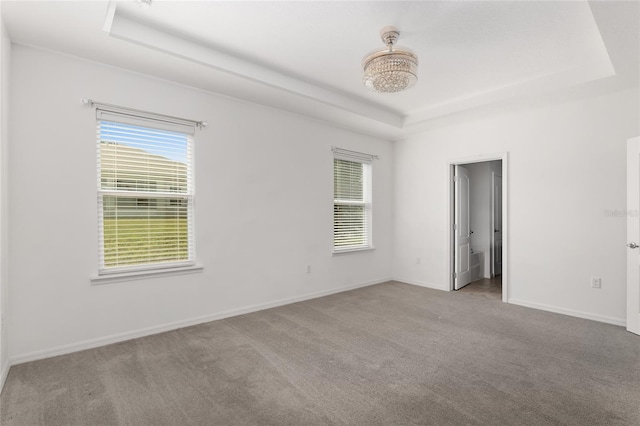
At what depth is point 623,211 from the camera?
140 inches

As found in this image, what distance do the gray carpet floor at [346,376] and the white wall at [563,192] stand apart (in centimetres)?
52

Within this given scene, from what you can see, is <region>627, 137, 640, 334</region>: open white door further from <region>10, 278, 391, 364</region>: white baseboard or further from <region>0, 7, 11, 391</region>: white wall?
<region>0, 7, 11, 391</region>: white wall

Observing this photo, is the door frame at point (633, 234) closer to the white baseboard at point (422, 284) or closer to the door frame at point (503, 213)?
the door frame at point (503, 213)

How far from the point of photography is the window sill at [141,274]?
9.83 feet

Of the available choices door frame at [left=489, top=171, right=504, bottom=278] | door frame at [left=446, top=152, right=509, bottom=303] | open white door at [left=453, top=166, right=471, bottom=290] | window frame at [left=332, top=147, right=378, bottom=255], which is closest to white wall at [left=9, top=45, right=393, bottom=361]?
window frame at [left=332, top=147, right=378, bottom=255]

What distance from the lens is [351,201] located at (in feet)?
17.5

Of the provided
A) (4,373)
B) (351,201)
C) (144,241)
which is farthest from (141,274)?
(351,201)

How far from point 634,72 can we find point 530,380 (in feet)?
10.2

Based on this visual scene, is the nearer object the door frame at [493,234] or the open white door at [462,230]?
the open white door at [462,230]

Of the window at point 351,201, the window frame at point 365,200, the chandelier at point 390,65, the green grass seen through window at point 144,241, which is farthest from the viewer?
the window frame at point 365,200

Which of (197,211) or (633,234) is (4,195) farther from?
(633,234)

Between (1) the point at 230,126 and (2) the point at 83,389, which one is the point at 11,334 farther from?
(1) the point at 230,126

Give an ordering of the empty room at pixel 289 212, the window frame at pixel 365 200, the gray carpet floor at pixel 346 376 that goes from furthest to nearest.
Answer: the window frame at pixel 365 200, the empty room at pixel 289 212, the gray carpet floor at pixel 346 376

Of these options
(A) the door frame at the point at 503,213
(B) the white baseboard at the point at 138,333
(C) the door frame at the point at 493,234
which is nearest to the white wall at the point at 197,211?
(B) the white baseboard at the point at 138,333
